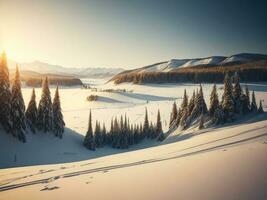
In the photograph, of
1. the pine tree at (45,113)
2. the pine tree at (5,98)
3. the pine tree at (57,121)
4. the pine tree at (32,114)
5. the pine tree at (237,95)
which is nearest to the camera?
the pine tree at (5,98)

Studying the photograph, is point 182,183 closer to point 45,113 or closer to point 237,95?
point 45,113

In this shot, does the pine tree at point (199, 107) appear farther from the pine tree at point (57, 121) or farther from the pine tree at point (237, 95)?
the pine tree at point (57, 121)

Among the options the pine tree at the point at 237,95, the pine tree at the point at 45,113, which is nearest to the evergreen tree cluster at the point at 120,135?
the pine tree at the point at 45,113

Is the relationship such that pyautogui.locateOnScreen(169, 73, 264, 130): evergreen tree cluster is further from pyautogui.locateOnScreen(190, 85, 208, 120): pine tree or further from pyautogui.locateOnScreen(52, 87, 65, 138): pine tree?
pyautogui.locateOnScreen(52, 87, 65, 138): pine tree

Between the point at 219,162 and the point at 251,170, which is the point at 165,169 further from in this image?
the point at 251,170

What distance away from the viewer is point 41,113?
4972 cm

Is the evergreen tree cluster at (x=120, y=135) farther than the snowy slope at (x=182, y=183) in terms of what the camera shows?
Yes

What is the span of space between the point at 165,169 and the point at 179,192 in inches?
164

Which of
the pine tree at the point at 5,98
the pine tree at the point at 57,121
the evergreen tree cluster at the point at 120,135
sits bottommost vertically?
the evergreen tree cluster at the point at 120,135

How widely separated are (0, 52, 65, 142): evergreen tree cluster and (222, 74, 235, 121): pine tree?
135 ft

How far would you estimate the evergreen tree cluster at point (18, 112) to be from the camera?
42.0 meters

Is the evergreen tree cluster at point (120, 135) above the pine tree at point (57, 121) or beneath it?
beneath

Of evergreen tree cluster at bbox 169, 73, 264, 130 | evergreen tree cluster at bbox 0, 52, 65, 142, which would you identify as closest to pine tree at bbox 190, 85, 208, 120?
evergreen tree cluster at bbox 169, 73, 264, 130

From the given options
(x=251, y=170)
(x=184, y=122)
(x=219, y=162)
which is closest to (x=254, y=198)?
(x=251, y=170)
